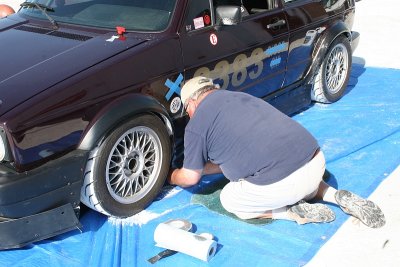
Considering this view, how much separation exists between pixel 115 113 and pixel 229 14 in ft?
4.25

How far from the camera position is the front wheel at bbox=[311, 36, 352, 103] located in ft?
18.2

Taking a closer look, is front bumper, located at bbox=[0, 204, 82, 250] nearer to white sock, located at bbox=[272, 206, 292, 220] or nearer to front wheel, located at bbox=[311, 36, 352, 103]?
white sock, located at bbox=[272, 206, 292, 220]

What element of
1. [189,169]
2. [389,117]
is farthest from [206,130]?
[389,117]

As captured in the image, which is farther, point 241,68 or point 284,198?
point 241,68

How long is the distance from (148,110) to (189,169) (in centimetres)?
51

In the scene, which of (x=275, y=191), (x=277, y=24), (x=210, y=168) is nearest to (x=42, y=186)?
(x=210, y=168)

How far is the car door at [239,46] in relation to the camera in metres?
3.82

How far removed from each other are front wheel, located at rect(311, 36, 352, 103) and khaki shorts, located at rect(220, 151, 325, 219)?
2.29 meters

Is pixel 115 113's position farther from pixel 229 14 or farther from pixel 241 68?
pixel 241 68

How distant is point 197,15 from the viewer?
12.7ft

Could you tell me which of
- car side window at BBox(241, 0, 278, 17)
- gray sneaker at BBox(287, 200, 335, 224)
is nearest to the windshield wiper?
car side window at BBox(241, 0, 278, 17)

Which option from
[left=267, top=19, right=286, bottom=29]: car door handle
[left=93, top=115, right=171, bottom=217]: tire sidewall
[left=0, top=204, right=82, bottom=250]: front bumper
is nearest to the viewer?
[left=0, top=204, right=82, bottom=250]: front bumper

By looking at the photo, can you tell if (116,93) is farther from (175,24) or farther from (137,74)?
(175,24)

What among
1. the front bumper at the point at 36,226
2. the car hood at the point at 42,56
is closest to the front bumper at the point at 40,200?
the front bumper at the point at 36,226
